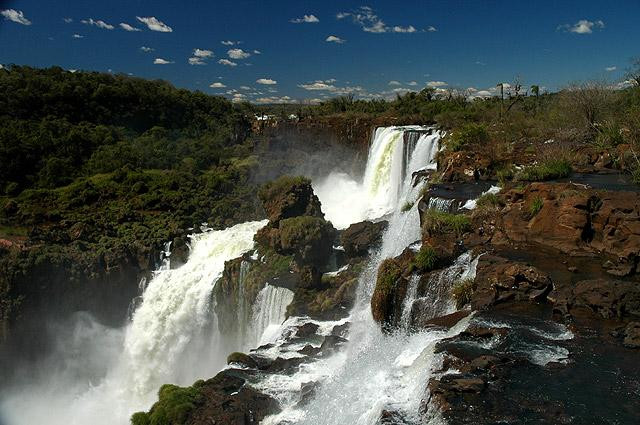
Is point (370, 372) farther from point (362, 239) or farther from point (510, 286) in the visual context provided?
point (362, 239)

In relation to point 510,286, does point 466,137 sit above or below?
above

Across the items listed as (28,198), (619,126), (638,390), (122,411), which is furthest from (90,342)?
(619,126)

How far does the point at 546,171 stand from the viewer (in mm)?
19344

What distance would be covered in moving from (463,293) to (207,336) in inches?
559

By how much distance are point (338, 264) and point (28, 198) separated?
24573 mm

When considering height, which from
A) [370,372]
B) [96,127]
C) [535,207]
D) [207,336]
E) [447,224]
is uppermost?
[96,127]

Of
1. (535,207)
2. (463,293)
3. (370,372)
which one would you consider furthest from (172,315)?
(535,207)

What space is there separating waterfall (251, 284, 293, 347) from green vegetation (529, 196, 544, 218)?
9.36 meters

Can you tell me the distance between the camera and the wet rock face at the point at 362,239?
20.5 m

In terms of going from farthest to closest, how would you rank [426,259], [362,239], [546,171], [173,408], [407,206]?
[362,239], [407,206], [546,171], [426,259], [173,408]

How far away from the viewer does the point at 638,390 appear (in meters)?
8.46

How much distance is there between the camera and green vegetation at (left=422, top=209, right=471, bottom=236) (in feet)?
50.3

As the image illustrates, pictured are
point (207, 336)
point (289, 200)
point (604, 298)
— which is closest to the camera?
point (604, 298)

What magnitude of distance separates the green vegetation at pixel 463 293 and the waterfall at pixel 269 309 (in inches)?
326
